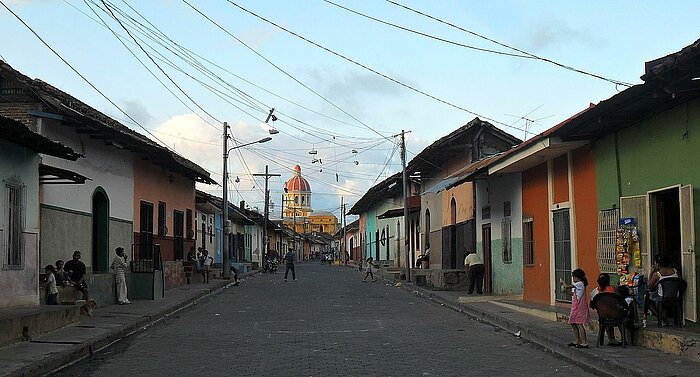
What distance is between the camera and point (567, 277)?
18.3 meters

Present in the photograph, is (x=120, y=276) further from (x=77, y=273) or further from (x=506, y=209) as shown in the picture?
(x=506, y=209)

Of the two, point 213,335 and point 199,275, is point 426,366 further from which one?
point 199,275

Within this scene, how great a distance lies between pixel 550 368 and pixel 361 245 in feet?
217

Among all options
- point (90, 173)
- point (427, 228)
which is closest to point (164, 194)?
point (90, 173)

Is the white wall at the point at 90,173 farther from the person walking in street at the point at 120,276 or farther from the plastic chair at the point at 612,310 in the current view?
the plastic chair at the point at 612,310

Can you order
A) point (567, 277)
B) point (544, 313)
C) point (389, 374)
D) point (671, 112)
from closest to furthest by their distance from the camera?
point (389, 374), point (671, 112), point (544, 313), point (567, 277)

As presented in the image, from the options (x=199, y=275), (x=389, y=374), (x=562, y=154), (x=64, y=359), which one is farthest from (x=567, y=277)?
(x=199, y=275)

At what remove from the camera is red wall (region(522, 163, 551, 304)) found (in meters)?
19.6

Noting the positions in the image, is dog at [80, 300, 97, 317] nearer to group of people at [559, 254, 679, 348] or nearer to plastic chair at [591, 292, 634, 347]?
group of people at [559, 254, 679, 348]

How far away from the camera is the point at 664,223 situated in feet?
43.8

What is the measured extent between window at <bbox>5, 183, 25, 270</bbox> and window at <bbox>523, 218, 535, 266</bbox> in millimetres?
11817

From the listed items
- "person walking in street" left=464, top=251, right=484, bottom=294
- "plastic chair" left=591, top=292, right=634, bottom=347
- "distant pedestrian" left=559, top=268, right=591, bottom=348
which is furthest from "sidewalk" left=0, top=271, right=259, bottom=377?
"person walking in street" left=464, top=251, right=484, bottom=294

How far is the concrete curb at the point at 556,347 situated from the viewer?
10398mm

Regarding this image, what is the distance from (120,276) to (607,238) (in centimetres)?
1232
